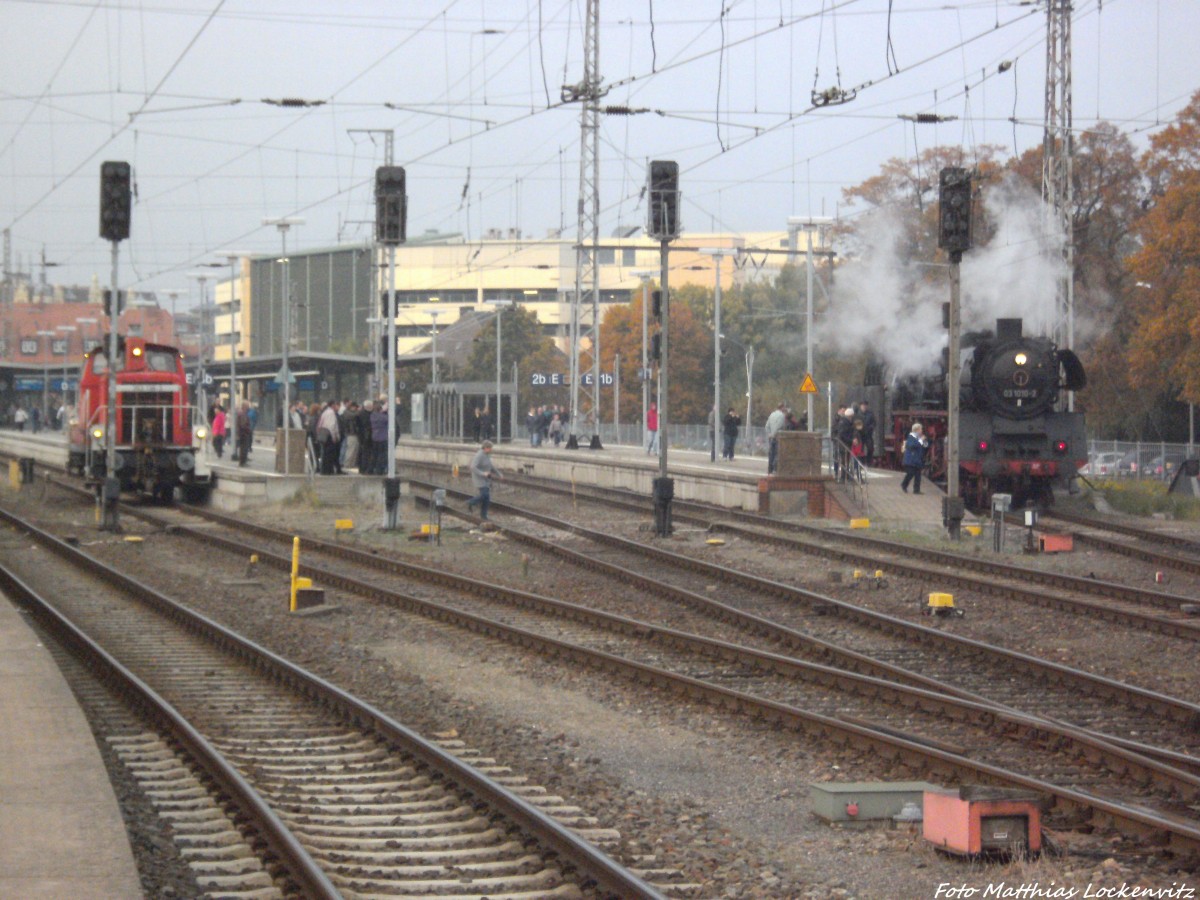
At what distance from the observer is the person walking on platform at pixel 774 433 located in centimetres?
3196

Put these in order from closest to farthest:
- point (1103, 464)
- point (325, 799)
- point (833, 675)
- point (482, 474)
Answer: point (325, 799), point (833, 675), point (482, 474), point (1103, 464)

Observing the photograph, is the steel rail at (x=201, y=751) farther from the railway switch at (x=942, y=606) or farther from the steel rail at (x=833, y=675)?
the railway switch at (x=942, y=606)

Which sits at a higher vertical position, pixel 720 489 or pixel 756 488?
pixel 756 488

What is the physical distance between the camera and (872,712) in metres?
11.5

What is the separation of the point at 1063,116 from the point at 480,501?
55.6ft

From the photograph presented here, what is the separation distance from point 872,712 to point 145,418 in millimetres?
25186

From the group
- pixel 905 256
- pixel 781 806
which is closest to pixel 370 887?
pixel 781 806

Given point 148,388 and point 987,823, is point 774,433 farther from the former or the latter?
point 987,823

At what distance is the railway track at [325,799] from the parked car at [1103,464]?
112 feet

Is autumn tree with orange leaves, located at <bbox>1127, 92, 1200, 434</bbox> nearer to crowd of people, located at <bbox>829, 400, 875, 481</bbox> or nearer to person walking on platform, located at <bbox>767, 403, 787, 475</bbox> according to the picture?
crowd of people, located at <bbox>829, 400, 875, 481</bbox>

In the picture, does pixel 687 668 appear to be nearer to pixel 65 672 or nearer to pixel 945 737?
pixel 945 737

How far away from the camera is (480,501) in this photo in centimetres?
2805

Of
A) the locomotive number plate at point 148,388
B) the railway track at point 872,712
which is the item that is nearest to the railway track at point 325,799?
the railway track at point 872,712

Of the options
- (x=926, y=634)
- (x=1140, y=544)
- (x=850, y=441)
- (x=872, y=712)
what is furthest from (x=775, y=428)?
(x=872, y=712)
